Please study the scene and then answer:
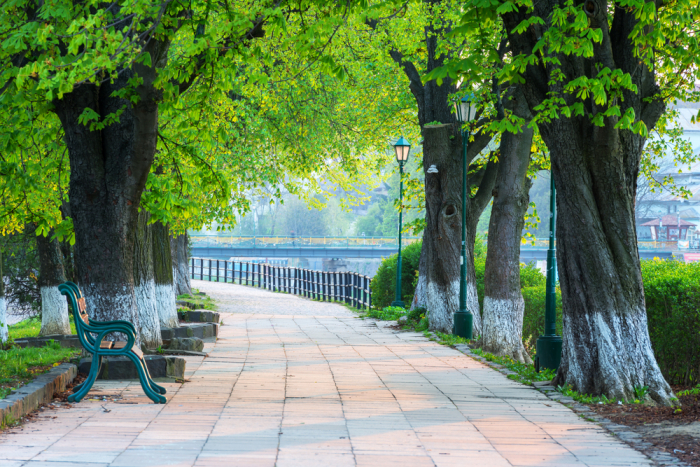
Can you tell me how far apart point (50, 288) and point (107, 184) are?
646 cm

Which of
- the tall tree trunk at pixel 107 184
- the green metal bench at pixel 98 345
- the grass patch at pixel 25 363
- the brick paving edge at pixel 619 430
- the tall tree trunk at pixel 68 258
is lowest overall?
the brick paving edge at pixel 619 430

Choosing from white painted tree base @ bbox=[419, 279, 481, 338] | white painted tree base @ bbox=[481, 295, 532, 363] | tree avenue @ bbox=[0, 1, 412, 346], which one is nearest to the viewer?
tree avenue @ bbox=[0, 1, 412, 346]

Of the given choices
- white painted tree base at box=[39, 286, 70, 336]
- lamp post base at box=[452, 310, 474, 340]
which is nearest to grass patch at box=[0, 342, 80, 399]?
white painted tree base at box=[39, 286, 70, 336]

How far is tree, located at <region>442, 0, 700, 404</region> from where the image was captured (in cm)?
673

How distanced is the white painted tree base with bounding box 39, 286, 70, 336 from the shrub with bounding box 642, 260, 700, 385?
989 centimetres

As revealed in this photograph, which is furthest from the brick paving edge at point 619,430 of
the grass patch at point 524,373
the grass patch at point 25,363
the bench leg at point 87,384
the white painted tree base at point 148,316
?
the white painted tree base at point 148,316

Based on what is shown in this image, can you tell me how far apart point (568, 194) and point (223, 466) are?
450 cm

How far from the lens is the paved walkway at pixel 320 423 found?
4418 mm

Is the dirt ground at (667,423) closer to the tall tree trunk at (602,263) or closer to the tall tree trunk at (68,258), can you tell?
the tall tree trunk at (602,263)

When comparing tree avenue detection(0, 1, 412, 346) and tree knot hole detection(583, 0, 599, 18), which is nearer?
tree avenue detection(0, 1, 412, 346)

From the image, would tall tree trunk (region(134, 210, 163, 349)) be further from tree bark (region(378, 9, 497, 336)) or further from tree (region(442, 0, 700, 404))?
tree bark (region(378, 9, 497, 336))

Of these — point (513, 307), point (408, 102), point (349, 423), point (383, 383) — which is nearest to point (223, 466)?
point (349, 423)

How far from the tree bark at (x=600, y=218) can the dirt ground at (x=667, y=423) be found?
41 cm

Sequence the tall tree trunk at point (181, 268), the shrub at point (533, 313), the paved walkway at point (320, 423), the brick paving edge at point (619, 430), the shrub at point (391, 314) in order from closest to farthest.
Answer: the paved walkway at point (320, 423) < the brick paving edge at point (619, 430) < the shrub at point (533, 313) < the shrub at point (391, 314) < the tall tree trunk at point (181, 268)
